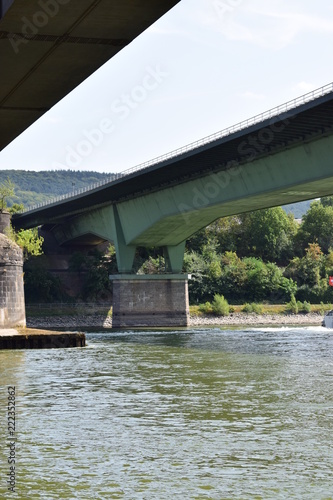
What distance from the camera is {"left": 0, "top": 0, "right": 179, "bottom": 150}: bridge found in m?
8.17

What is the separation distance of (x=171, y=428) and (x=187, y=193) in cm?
5622

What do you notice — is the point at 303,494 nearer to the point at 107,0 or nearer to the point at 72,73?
the point at 72,73

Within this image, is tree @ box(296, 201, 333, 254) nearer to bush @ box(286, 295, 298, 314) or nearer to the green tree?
bush @ box(286, 295, 298, 314)

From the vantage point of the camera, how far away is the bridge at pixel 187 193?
5869 centimetres

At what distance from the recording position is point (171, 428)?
24406mm

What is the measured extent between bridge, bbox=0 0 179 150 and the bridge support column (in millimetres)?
88583

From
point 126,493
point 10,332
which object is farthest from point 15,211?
point 126,493

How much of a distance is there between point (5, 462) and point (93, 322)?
283 feet

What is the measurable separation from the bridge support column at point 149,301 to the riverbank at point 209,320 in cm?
335

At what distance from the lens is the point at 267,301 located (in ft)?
385

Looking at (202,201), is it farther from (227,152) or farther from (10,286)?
(10,286)

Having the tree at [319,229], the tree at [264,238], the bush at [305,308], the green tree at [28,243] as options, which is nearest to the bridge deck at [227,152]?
the green tree at [28,243]

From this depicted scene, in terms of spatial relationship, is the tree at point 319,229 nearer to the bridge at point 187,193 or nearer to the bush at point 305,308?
the bush at point 305,308

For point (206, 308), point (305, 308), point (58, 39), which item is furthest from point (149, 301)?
point (58, 39)
